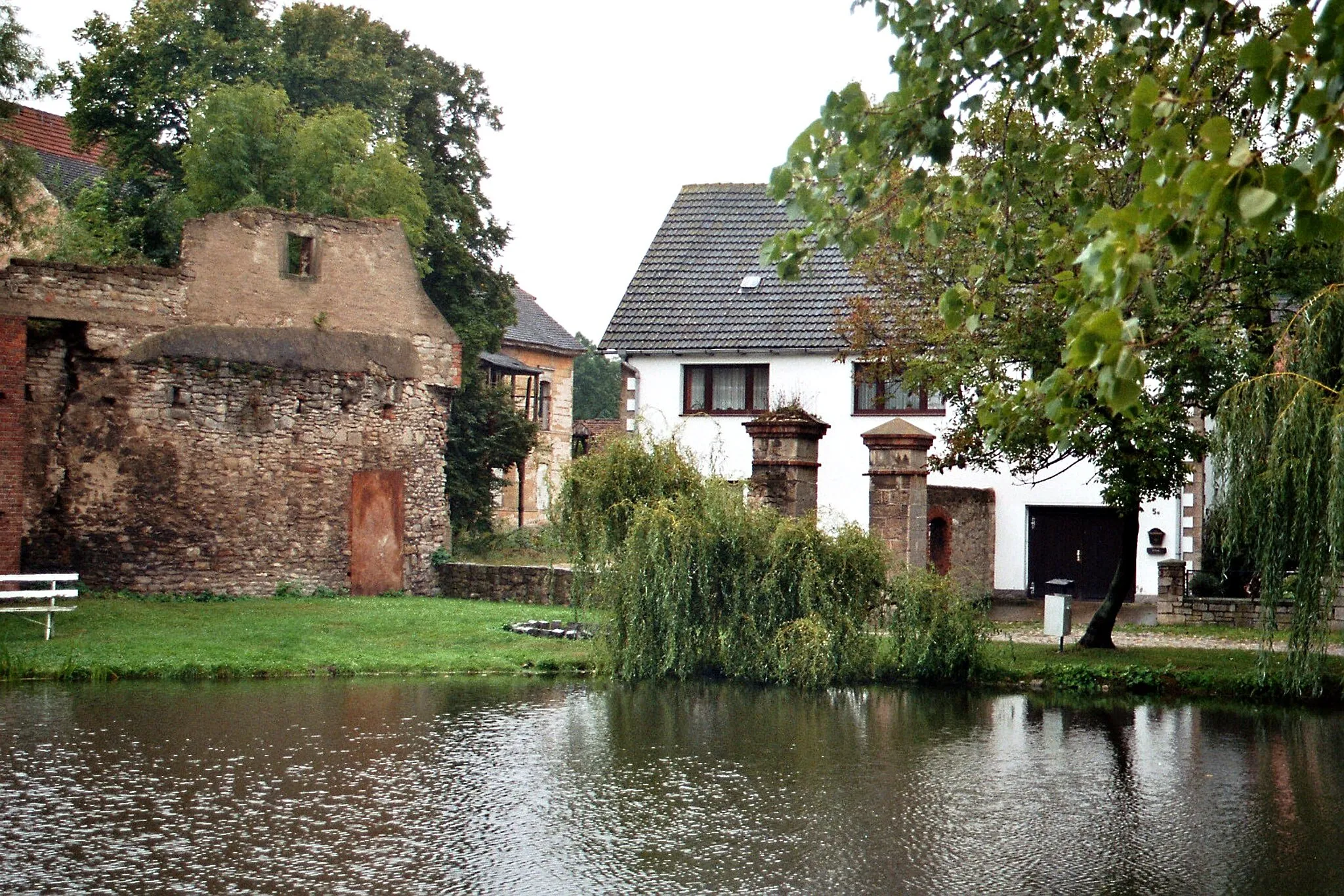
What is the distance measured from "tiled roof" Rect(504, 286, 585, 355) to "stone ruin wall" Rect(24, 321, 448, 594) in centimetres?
2656

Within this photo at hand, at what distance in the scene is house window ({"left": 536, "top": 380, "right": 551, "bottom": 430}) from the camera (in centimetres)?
5413

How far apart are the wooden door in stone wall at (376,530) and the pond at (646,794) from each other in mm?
10395

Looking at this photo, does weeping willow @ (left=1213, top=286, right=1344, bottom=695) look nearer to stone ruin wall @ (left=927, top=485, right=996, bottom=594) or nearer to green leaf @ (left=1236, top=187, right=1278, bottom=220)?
green leaf @ (left=1236, top=187, right=1278, bottom=220)

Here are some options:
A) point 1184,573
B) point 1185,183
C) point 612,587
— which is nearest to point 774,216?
point 1184,573

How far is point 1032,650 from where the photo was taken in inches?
730

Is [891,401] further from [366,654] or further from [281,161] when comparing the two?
[366,654]

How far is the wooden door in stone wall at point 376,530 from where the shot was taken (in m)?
25.2

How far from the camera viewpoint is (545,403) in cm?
→ 5506

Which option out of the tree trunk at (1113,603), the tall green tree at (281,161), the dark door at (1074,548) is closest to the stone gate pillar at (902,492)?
the tree trunk at (1113,603)

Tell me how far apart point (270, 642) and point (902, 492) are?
8834 millimetres

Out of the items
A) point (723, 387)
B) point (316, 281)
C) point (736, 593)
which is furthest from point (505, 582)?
point (736, 593)

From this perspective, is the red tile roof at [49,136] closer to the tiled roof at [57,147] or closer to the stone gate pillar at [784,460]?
the tiled roof at [57,147]

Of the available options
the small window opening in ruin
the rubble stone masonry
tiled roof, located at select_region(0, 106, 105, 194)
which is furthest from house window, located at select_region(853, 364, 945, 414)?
tiled roof, located at select_region(0, 106, 105, 194)

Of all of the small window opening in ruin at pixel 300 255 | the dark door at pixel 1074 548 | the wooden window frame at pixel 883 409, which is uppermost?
the small window opening in ruin at pixel 300 255
